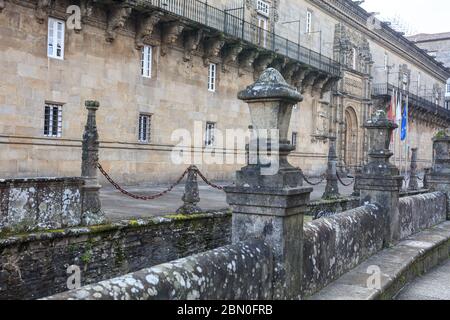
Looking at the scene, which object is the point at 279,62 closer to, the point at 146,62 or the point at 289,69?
the point at 289,69

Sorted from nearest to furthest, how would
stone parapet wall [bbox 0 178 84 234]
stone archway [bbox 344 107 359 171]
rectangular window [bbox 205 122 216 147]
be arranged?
stone parapet wall [bbox 0 178 84 234] → rectangular window [bbox 205 122 216 147] → stone archway [bbox 344 107 359 171]

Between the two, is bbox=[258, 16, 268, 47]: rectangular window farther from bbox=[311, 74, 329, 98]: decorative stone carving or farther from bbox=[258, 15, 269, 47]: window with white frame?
bbox=[311, 74, 329, 98]: decorative stone carving

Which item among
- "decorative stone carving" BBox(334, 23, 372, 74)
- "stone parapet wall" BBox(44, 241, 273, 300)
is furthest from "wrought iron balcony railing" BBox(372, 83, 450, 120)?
"stone parapet wall" BBox(44, 241, 273, 300)

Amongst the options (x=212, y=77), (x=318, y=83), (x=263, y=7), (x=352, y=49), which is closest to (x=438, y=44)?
(x=352, y=49)

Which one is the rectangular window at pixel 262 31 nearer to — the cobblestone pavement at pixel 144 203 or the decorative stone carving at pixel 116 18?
the decorative stone carving at pixel 116 18

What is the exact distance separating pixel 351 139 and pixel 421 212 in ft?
77.2

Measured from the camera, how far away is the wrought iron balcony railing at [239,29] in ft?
54.7

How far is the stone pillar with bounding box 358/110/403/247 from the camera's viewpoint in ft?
22.4

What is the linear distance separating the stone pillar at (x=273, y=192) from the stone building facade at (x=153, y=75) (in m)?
9.88

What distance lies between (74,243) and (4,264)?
1.15 meters

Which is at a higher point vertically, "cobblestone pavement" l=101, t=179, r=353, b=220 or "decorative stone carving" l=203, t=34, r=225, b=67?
"decorative stone carving" l=203, t=34, r=225, b=67

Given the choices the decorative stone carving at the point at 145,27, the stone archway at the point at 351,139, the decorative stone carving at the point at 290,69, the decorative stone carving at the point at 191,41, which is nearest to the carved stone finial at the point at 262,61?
the decorative stone carving at the point at 290,69

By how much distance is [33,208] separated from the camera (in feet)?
22.9

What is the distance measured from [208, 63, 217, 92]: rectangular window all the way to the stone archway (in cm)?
1341
